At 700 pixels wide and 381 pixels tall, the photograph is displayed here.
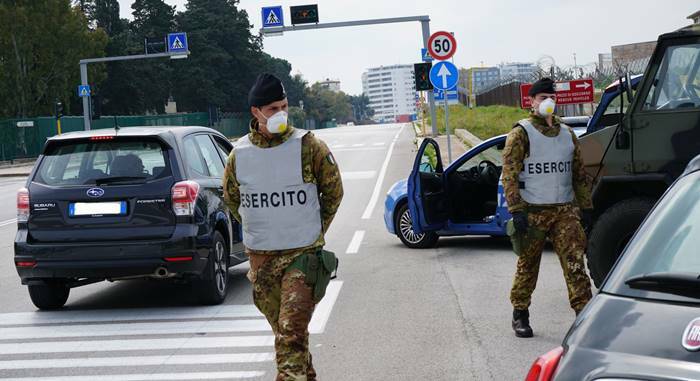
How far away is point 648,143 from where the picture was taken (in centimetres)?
809

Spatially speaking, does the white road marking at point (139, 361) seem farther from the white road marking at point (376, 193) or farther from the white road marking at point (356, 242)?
the white road marking at point (376, 193)

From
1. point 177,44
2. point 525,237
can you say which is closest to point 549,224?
point 525,237

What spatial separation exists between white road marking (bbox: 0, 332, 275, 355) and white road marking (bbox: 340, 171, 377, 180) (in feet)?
60.0

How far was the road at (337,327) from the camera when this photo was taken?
687cm

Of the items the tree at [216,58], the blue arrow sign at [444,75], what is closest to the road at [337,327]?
the blue arrow sign at [444,75]

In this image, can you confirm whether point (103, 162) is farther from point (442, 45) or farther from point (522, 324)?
point (442, 45)

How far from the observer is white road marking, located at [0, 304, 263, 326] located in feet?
29.2

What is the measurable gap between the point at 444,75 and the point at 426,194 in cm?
1178

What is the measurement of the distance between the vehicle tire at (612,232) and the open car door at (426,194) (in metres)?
4.08

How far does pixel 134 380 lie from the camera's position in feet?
22.0

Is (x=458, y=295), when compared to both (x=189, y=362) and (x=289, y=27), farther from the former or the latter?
(x=289, y=27)

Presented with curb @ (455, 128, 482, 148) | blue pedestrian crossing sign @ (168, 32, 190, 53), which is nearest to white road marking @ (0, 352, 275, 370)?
curb @ (455, 128, 482, 148)

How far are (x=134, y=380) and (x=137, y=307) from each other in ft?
9.42

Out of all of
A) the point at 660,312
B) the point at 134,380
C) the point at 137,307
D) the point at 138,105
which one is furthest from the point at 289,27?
the point at 138,105
